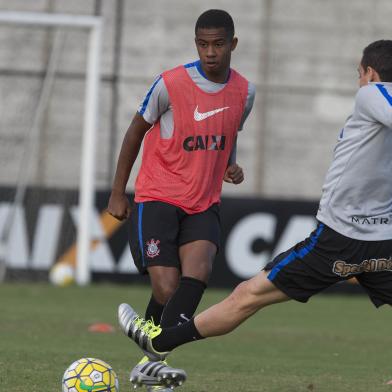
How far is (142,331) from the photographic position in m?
6.88

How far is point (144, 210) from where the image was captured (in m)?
7.45

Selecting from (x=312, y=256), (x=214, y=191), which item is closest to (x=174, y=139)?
(x=214, y=191)

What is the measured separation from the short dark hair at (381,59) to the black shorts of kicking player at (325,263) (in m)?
0.91

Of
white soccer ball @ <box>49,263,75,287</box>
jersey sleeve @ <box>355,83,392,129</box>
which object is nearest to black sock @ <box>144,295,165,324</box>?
jersey sleeve @ <box>355,83,392,129</box>

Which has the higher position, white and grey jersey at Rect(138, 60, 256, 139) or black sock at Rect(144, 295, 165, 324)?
white and grey jersey at Rect(138, 60, 256, 139)

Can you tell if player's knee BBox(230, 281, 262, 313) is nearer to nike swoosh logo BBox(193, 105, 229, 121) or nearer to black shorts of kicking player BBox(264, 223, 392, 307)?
black shorts of kicking player BBox(264, 223, 392, 307)

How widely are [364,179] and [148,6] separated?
1385cm

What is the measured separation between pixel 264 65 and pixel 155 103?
12.7 m

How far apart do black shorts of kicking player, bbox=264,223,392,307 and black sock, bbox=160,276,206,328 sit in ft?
2.40

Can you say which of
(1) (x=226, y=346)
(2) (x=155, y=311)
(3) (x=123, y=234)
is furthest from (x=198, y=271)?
(3) (x=123, y=234)

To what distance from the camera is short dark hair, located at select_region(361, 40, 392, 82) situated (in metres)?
6.41

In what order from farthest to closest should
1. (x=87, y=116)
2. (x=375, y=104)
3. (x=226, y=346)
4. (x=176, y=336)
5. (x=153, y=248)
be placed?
(x=87, y=116), (x=226, y=346), (x=153, y=248), (x=176, y=336), (x=375, y=104)

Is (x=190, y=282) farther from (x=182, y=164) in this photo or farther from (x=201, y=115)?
(x=201, y=115)

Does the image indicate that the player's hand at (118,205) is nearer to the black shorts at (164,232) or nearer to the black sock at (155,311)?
the black shorts at (164,232)
